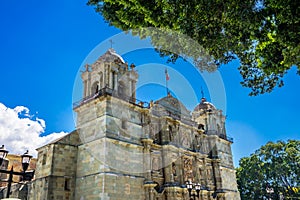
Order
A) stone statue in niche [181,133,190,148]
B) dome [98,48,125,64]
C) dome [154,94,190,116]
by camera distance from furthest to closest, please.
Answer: stone statue in niche [181,133,190,148], dome [154,94,190,116], dome [98,48,125,64]

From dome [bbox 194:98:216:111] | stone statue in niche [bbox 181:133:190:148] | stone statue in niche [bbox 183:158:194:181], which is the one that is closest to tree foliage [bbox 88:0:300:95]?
stone statue in niche [bbox 183:158:194:181]

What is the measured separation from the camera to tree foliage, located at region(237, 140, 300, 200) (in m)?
36.2

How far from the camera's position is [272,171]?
37219mm

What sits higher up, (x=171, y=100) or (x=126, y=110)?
(x=171, y=100)

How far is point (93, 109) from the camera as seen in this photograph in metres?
23.2

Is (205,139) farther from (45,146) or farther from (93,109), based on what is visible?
(45,146)

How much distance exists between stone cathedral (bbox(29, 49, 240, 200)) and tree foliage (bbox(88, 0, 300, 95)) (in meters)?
10.9

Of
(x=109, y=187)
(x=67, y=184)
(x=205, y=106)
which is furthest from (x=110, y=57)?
(x=205, y=106)

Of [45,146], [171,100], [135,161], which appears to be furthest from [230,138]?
[45,146]

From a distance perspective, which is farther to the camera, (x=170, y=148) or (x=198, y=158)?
(x=198, y=158)

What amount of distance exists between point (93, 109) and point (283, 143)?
2917 cm

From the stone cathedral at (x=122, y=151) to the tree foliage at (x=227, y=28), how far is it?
430 inches

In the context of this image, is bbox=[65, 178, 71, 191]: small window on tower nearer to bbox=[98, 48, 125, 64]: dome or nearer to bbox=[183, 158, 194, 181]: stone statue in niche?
bbox=[183, 158, 194, 181]: stone statue in niche

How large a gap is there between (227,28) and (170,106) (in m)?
18.2
